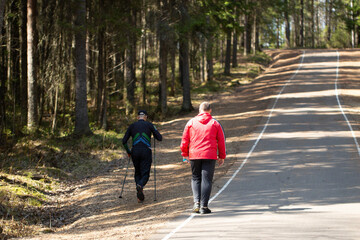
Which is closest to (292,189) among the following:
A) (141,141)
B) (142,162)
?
(142,162)

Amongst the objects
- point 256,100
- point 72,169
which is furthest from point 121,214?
point 256,100

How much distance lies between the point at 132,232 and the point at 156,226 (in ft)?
1.48

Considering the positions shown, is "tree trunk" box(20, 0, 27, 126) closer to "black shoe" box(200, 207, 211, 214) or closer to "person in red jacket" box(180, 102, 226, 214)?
"person in red jacket" box(180, 102, 226, 214)

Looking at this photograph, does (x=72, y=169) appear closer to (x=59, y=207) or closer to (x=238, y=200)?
(x=59, y=207)

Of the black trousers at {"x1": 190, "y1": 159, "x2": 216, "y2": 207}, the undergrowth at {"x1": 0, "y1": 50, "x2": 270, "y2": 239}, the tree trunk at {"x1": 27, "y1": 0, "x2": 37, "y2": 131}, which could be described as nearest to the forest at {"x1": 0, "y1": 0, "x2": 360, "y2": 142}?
the tree trunk at {"x1": 27, "y1": 0, "x2": 37, "y2": 131}

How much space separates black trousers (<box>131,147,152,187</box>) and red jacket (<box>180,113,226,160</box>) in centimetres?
237

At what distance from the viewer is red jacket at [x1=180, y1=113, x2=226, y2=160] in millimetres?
8156

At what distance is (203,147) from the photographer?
8.16 meters

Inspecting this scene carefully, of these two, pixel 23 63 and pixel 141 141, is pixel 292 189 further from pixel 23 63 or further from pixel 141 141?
pixel 23 63

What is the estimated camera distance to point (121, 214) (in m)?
10.2

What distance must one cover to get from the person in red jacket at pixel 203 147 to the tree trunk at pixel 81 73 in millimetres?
11953

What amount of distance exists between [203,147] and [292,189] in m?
3.58

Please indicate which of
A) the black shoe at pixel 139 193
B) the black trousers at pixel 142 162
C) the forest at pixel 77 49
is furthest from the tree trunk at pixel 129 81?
the black trousers at pixel 142 162

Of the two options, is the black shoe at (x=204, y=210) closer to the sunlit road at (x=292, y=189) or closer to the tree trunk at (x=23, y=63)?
Answer: the sunlit road at (x=292, y=189)
